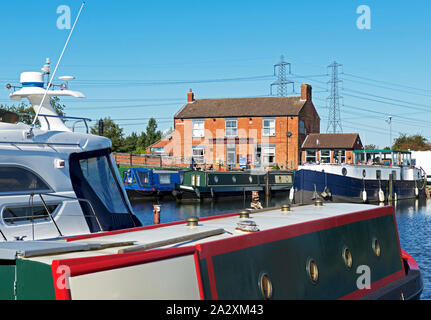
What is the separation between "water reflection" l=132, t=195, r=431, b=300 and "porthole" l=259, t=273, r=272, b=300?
7832mm

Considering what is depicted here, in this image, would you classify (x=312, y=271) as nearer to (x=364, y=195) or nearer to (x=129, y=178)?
(x=364, y=195)

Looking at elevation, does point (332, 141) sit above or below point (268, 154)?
above

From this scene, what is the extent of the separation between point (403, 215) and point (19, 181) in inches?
1090

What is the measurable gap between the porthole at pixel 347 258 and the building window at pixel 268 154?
50.0 m

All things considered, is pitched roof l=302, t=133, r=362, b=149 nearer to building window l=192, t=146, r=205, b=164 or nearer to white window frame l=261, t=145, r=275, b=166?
white window frame l=261, t=145, r=275, b=166

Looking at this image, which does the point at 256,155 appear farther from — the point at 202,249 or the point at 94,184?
the point at 202,249

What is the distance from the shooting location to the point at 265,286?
19.6 feet

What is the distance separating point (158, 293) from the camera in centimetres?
464

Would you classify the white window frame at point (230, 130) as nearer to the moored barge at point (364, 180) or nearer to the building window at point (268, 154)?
the building window at point (268, 154)

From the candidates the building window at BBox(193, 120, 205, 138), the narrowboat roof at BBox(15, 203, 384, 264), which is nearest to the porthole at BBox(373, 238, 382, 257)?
the narrowboat roof at BBox(15, 203, 384, 264)

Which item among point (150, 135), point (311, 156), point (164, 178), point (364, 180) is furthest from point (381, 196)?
point (150, 135)

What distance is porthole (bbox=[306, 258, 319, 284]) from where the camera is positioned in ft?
22.5

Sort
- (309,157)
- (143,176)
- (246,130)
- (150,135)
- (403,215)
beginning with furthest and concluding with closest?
(150,135), (246,130), (309,157), (143,176), (403,215)
